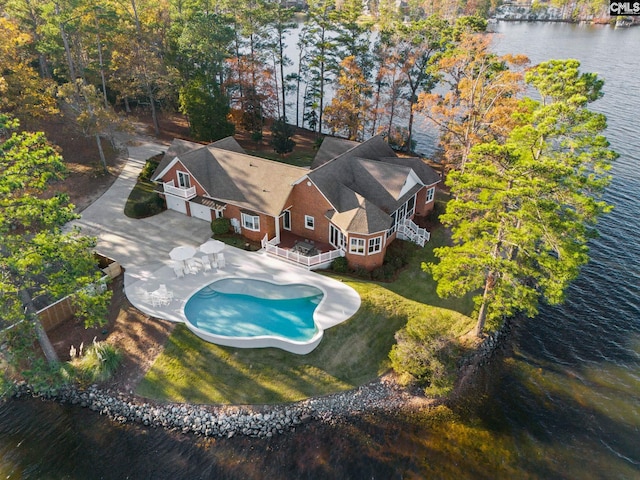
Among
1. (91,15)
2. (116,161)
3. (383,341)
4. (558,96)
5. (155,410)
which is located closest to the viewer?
(155,410)

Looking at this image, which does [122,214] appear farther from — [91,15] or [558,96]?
[558,96]

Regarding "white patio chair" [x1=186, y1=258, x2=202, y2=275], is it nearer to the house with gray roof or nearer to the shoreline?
the house with gray roof

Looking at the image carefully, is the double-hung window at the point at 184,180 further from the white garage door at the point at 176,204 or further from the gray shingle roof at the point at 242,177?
the gray shingle roof at the point at 242,177

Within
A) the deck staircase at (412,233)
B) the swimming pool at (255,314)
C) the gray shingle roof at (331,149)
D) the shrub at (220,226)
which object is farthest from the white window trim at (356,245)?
the gray shingle roof at (331,149)

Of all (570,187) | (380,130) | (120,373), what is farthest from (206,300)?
(380,130)

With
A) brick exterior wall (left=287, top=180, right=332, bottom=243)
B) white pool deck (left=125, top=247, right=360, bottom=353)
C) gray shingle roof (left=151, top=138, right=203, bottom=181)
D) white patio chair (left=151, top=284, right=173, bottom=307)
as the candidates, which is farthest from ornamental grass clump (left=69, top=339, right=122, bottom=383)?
gray shingle roof (left=151, top=138, right=203, bottom=181)

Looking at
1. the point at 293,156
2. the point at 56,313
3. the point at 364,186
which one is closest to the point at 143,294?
the point at 56,313

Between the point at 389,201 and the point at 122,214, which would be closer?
the point at 389,201
